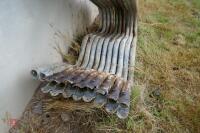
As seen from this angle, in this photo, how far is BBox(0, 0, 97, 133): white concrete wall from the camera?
1795 millimetres

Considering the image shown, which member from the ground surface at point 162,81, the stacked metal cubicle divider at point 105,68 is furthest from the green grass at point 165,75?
the stacked metal cubicle divider at point 105,68

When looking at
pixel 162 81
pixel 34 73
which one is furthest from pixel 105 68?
pixel 34 73

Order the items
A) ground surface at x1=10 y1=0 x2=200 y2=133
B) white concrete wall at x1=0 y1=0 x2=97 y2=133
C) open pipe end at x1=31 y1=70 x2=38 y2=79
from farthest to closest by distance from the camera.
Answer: ground surface at x1=10 y1=0 x2=200 y2=133 < open pipe end at x1=31 y1=70 x2=38 y2=79 < white concrete wall at x1=0 y1=0 x2=97 y2=133

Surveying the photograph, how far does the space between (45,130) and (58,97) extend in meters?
0.24

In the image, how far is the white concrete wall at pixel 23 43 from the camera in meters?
1.79

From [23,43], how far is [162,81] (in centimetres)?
122

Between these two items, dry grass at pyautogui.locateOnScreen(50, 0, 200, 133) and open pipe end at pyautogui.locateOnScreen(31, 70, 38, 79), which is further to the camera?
dry grass at pyautogui.locateOnScreen(50, 0, 200, 133)

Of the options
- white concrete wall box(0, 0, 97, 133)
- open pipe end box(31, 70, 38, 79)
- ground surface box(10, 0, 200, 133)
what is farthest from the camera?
ground surface box(10, 0, 200, 133)

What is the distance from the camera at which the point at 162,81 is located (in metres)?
2.54

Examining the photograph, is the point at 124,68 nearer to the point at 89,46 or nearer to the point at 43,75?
the point at 89,46

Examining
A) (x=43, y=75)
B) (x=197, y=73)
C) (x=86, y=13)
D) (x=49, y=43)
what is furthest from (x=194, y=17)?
(x=43, y=75)

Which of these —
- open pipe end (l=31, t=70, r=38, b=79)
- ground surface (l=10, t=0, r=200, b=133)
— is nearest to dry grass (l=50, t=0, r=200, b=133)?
ground surface (l=10, t=0, r=200, b=133)

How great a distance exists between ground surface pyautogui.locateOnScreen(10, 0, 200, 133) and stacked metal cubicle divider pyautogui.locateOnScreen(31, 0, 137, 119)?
6.9 inches

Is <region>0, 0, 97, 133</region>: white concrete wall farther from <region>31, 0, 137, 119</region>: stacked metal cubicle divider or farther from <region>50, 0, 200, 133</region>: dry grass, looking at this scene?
<region>50, 0, 200, 133</region>: dry grass
